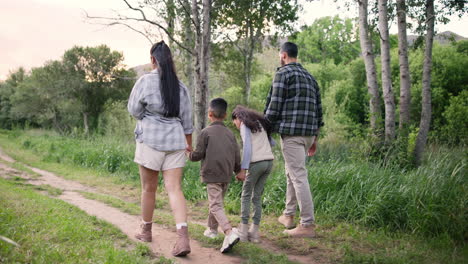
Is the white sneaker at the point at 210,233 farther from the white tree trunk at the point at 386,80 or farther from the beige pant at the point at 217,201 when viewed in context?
the white tree trunk at the point at 386,80

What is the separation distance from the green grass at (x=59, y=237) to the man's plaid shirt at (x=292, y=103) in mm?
2189

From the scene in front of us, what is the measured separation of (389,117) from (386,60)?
53.7 inches

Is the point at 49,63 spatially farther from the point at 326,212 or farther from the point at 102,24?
the point at 326,212

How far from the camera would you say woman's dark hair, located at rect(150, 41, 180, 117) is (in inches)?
156

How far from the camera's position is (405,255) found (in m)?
3.98

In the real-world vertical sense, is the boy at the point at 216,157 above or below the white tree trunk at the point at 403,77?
below

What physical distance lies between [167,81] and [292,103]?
1.61 metres

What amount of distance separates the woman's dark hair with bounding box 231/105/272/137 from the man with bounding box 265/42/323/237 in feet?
0.29

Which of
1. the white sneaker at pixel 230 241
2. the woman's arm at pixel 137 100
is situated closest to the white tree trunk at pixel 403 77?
the white sneaker at pixel 230 241

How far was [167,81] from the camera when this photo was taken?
4.00m

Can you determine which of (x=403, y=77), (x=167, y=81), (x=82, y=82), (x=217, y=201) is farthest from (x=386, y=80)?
(x=82, y=82)

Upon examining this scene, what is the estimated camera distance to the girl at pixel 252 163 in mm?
4457

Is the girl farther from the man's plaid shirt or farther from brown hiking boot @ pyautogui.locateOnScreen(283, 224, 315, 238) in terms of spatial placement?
brown hiking boot @ pyautogui.locateOnScreen(283, 224, 315, 238)

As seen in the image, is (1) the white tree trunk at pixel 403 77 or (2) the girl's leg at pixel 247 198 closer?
(2) the girl's leg at pixel 247 198
